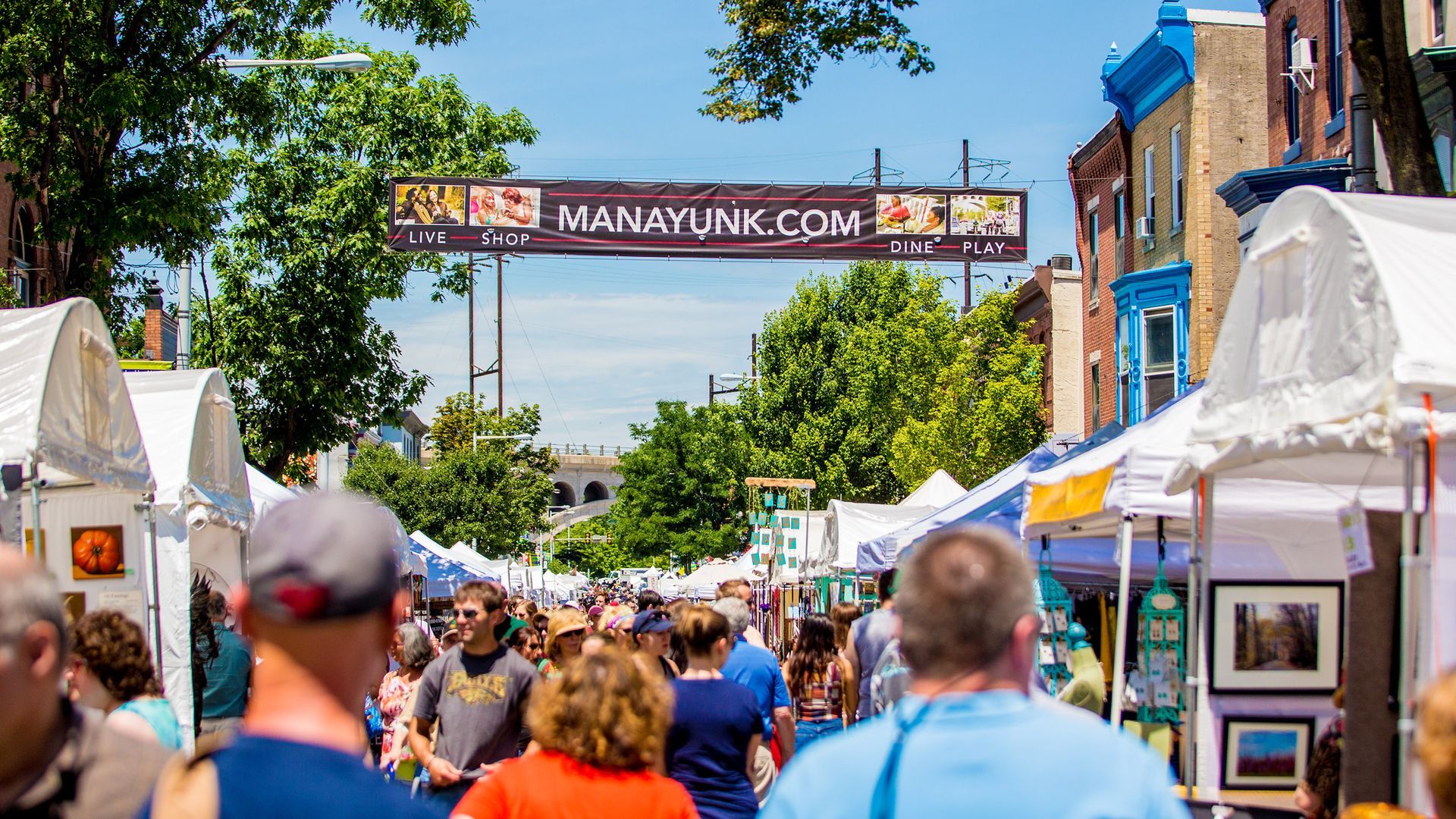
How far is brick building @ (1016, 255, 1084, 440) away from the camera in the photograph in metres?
35.7

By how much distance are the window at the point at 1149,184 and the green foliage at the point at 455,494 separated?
27.6 metres

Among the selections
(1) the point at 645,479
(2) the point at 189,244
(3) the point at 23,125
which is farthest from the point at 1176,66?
(1) the point at 645,479

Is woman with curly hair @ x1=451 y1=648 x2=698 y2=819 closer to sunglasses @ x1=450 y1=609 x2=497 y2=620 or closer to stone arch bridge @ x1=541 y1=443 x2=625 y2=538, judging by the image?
sunglasses @ x1=450 y1=609 x2=497 y2=620

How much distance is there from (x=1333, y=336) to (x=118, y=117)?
14.4 m

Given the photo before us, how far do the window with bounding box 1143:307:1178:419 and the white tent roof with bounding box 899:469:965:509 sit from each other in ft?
19.2

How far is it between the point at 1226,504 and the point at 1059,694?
61.5 inches

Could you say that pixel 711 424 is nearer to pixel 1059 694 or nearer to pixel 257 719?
pixel 1059 694

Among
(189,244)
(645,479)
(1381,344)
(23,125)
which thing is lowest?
(645,479)

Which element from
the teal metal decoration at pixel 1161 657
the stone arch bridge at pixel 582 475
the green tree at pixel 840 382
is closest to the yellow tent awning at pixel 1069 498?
the teal metal decoration at pixel 1161 657

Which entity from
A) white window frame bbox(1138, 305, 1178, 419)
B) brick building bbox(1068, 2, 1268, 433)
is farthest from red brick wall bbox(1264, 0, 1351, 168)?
white window frame bbox(1138, 305, 1178, 419)

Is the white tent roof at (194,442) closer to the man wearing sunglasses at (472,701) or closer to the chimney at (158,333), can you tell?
the man wearing sunglasses at (472,701)

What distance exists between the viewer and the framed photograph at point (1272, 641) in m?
7.05

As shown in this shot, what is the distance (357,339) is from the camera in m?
23.6

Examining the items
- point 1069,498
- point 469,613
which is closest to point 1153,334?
point 1069,498
